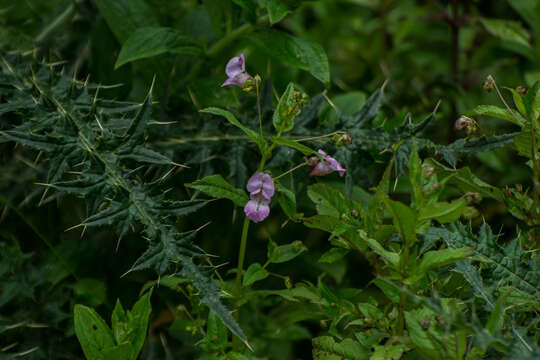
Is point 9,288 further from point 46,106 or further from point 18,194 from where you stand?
point 46,106

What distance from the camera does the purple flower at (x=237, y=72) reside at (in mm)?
1325

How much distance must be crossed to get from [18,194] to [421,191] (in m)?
1.29

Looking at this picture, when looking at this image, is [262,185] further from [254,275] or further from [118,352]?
[118,352]

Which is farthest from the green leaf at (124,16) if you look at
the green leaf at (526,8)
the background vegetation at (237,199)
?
the green leaf at (526,8)

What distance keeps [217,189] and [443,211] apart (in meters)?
0.51

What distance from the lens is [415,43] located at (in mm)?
2686

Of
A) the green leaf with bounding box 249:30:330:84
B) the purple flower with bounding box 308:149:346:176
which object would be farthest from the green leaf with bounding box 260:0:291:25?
the purple flower with bounding box 308:149:346:176

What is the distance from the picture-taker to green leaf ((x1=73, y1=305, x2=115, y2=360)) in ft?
3.55

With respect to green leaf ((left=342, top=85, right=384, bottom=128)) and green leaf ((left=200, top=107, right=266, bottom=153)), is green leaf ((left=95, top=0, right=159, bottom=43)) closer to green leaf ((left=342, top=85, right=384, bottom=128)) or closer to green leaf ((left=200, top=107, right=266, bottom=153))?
green leaf ((left=200, top=107, right=266, bottom=153))

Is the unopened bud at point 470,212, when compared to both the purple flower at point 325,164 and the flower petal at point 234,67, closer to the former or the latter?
the purple flower at point 325,164

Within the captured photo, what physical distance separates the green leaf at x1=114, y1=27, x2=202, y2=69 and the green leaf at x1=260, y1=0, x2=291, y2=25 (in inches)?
11.4

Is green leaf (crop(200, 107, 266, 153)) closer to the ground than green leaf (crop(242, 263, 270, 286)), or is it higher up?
higher up

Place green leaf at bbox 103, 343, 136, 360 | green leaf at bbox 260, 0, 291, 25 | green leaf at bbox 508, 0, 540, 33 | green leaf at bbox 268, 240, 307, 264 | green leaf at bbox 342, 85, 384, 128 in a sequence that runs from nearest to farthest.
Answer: green leaf at bbox 103, 343, 136, 360 → green leaf at bbox 268, 240, 307, 264 → green leaf at bbox 260, 0, 291, 25 → green leaf at bbox 342, 85, 384, 128 → green leaf at bbox 508, 0, 540, 33

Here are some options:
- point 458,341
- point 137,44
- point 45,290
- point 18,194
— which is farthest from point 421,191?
point 18,194
